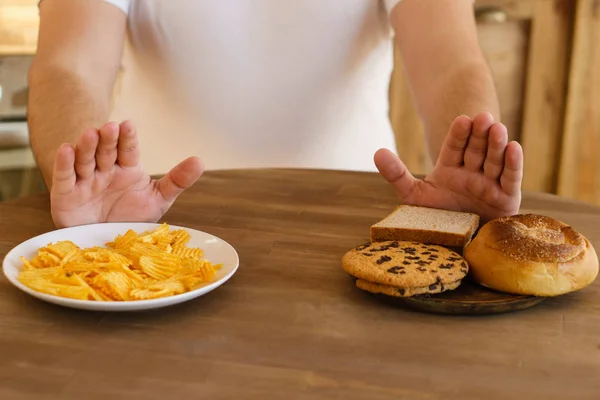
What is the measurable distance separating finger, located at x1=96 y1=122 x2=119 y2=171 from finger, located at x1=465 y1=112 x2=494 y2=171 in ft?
1.86

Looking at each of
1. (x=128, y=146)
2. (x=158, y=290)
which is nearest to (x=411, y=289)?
(x=158, y=290)

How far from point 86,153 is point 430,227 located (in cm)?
54

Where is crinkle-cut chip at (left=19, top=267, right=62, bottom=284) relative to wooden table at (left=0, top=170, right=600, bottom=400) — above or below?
above

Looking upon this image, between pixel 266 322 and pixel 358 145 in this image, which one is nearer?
pixel 266 322

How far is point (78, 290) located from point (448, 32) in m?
1.10

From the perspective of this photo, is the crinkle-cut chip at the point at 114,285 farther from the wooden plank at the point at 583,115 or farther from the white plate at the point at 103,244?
the wooden plank at the point at 583,115

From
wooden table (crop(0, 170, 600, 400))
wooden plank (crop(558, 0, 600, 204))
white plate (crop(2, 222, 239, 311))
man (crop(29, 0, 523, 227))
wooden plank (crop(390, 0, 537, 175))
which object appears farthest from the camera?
wooden plank (crop(390, 0, 537, 175))

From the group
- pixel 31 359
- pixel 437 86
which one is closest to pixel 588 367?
pixel 31 359

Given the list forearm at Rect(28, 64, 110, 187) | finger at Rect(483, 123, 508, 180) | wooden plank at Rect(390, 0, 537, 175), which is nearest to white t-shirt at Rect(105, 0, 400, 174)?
forearm at Rect(28, 64, 110, 187)

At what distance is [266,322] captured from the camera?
872 mm

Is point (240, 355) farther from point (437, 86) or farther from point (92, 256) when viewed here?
point (437, 86)

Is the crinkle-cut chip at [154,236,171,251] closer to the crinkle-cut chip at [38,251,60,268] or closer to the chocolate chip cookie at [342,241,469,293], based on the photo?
the crinkle-cut chip at [38,251,60,268]

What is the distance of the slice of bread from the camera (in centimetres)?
106

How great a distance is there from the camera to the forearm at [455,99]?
150 cm
